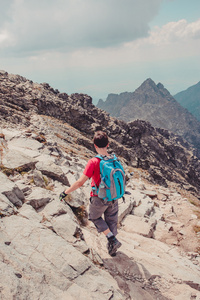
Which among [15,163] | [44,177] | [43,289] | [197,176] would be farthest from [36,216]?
[197,176]

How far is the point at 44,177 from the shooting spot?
32.7 ft

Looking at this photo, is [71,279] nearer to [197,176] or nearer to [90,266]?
[90,266]

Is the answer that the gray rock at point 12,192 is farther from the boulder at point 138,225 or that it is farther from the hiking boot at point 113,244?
the boulder at point 138,225

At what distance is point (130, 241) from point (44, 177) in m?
5.03

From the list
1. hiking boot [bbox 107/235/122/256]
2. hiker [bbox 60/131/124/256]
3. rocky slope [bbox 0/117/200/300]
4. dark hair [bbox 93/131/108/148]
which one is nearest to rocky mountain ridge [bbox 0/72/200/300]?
rocky slope [bbox 0/117/200/300]

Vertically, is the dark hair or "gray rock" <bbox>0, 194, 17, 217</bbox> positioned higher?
the dark hair

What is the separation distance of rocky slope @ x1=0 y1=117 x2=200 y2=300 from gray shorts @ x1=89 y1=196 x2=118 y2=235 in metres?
0.84

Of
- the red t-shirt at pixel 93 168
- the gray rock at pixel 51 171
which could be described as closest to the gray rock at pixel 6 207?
the red t-shirt at pixel 93 168

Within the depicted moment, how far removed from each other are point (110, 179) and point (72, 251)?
2.25 meters

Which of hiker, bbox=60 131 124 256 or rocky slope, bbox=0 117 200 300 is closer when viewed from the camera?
rocky slope, bbox=0 117 200 300

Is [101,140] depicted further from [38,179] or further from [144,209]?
[144,209]

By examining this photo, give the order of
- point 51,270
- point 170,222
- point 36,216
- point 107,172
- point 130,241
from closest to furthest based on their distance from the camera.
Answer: point 51,270 → point 107,172 → point 36,216 → point 130,241 → point 170,222

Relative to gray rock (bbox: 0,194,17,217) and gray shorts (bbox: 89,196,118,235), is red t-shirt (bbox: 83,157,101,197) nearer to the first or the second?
gray shorts (bbox: 89,196,118,235)

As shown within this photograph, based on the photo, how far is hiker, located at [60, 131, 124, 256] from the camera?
18.9 feet
